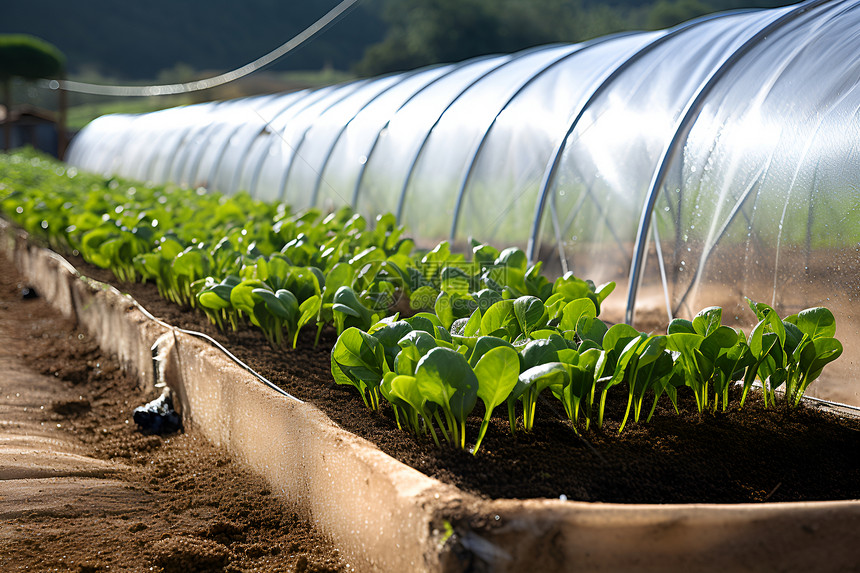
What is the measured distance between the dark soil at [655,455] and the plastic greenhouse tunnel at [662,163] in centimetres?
71

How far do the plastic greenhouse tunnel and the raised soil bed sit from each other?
873 mm

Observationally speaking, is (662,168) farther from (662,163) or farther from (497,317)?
(497,317)

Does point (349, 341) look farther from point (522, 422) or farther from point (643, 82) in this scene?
point (643, 82)

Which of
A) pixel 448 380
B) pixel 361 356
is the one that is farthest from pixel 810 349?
pixel 361 356

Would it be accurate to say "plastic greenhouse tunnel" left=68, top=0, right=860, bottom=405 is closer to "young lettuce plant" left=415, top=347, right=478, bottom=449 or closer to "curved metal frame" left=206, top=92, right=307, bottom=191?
"young lettuce plant" left=415, top=347, right=478, bottom=449

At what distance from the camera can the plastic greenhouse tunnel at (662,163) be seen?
2693 millimetres

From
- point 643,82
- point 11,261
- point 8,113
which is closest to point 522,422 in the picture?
point 643,82

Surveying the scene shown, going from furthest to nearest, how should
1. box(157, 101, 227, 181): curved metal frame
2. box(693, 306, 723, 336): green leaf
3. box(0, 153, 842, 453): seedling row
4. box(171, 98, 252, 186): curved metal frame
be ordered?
1. box(157, 101, 227, 181): curved metal frame
2. box(171, 98, 252, 186): curved metal frame
3. box(693, 306, 723, 336): green leaf
4. box(0, 153, 842, 453): seedling row

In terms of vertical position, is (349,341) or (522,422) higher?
(349,341)

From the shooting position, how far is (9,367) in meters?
3.56

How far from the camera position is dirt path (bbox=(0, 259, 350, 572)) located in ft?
5.85

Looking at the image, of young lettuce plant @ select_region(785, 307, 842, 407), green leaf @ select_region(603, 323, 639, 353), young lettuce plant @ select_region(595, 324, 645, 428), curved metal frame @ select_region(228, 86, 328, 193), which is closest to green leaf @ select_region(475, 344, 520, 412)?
young lettuce plant @ select_region(595, 324, 645, 428)

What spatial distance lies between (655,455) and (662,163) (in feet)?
6.50

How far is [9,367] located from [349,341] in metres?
2.57
